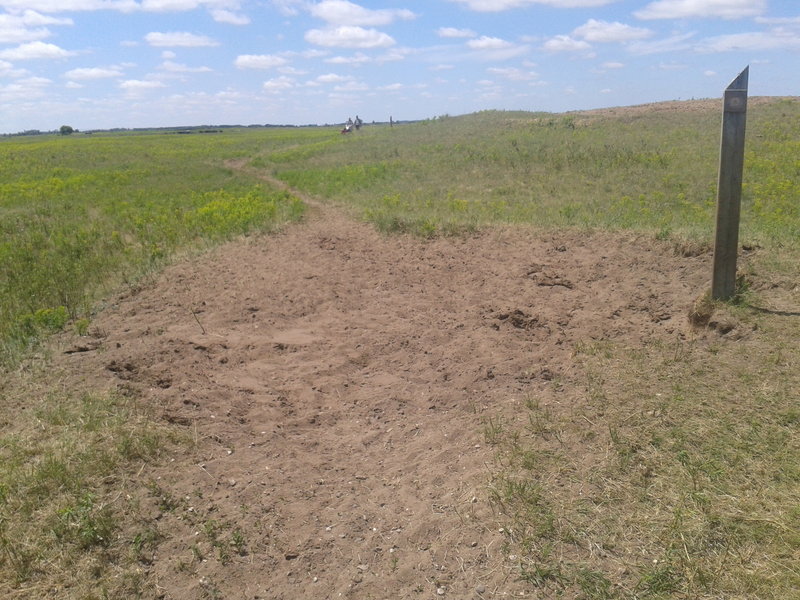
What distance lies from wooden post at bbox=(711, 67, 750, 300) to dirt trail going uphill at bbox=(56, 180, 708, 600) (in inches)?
21.9

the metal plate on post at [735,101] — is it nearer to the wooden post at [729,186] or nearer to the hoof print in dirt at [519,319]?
the wooden post at [729,186]

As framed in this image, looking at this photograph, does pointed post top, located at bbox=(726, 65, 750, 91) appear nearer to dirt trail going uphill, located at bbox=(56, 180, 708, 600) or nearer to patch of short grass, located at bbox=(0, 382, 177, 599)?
dirt trail going uphill, located at bbox=(56, 180, 708, 600)

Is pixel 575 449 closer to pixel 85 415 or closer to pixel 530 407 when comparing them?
pixel 530 407

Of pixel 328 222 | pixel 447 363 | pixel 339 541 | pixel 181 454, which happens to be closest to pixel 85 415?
pixel 181 454

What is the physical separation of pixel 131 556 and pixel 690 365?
4342 mm

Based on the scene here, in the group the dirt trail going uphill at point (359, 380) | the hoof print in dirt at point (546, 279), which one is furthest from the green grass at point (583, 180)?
the hoof print in dirt at point (546, 279)

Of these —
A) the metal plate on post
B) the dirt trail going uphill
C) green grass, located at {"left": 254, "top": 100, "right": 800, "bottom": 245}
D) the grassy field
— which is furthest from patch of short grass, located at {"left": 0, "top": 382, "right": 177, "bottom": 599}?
green grass, located at {"left": 254, "top": 100, "right": 800, "bottom": 245}

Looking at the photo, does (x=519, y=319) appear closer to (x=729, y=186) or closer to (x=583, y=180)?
(x=729, y=186)

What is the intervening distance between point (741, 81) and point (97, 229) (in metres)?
13.0

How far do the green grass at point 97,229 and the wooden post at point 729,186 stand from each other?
7159 mm

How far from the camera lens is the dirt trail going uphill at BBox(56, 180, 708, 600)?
130 inches

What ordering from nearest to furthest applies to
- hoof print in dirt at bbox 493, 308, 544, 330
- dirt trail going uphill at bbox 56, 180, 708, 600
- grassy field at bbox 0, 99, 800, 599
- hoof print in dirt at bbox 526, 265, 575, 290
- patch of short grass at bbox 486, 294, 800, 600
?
patch of short grass at bbox 486, 294, 800, 600
grassy field at bbox 0, 99, 800, 599
dirt trail going uphill at bbox 56, 180, 708, 600
hoof print in dirt at bbox 493, 308, 544, 330
hoof print in dirt at bbox 526, 265, 575, 290

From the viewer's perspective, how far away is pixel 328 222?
1280 cm

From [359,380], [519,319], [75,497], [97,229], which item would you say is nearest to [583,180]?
[519,319]
